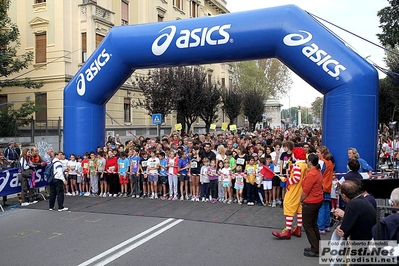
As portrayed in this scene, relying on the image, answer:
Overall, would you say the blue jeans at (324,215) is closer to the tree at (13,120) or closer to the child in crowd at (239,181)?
the child in crowd at (239,181)

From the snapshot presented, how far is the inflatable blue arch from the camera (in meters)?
8.42

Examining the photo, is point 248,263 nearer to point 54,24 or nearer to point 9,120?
point 9,120

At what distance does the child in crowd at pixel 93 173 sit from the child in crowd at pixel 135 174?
3.72 ft

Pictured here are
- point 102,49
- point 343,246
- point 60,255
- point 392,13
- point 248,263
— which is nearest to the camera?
point 343,246

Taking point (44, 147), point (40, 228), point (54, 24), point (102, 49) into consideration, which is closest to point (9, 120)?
point (44, 147)

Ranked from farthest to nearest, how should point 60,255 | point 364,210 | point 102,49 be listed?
1. point 102,49
2. point 60,255
3. point 364,210

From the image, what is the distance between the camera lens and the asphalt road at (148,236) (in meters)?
5.83

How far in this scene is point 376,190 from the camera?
576cm

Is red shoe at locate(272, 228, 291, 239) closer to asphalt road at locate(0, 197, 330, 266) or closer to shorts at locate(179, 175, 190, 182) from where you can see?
asphalt road at locate(0, 197, 330, 266)

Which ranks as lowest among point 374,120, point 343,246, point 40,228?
point 40,228

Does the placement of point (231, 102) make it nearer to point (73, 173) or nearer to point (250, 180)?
point (73, 173)

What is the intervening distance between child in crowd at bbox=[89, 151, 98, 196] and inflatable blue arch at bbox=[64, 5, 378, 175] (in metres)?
0.64

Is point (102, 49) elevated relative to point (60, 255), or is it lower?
elevated

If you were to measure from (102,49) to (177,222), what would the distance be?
6.02 m
